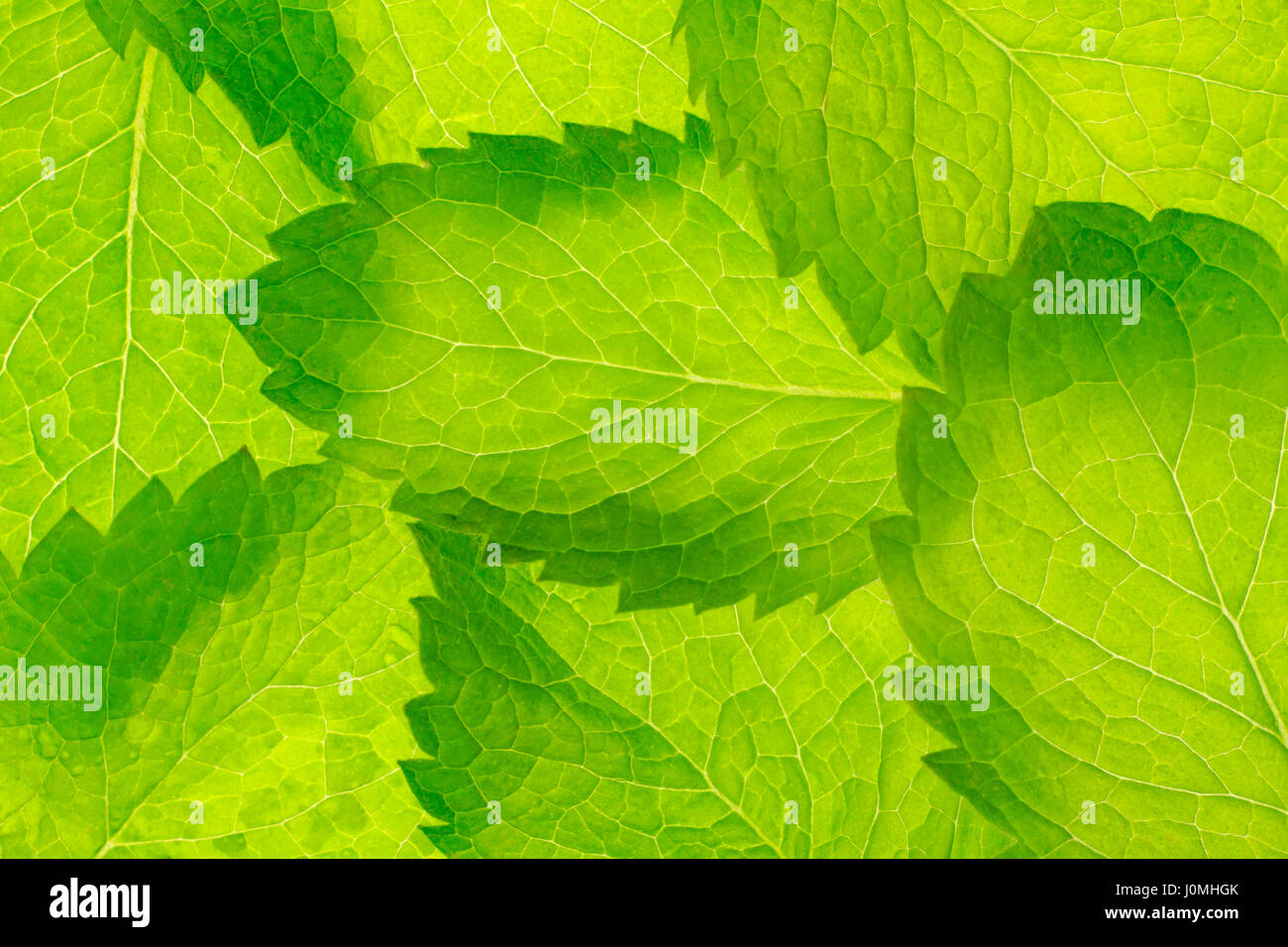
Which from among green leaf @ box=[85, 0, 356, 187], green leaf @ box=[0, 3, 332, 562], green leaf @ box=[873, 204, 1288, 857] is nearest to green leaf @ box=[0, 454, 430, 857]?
green leaf @ box=[0, 3, 332, 562]

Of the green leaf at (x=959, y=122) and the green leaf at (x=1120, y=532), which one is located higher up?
the green leaf at (x=959, y=122)

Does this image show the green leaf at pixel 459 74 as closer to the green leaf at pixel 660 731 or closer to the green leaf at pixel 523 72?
the green leaf at pixel 523 72

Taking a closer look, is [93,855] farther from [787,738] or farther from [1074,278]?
[1074,278]

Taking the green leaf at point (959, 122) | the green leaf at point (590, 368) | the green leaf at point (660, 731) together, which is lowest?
the green leaf at point (660, 731)

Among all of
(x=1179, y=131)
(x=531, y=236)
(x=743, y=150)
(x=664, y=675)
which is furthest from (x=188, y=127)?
(x=1179, y=131)

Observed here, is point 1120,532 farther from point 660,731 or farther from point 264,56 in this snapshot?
point 264,56

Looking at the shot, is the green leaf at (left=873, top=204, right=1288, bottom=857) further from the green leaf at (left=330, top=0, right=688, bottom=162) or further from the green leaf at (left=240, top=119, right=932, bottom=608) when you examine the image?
the green leaf at (left=330, top=0, right=688, bottom=162)

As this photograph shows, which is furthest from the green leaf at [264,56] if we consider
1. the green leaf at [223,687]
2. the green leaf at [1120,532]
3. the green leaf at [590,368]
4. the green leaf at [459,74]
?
the green leaf at [1120,532]
